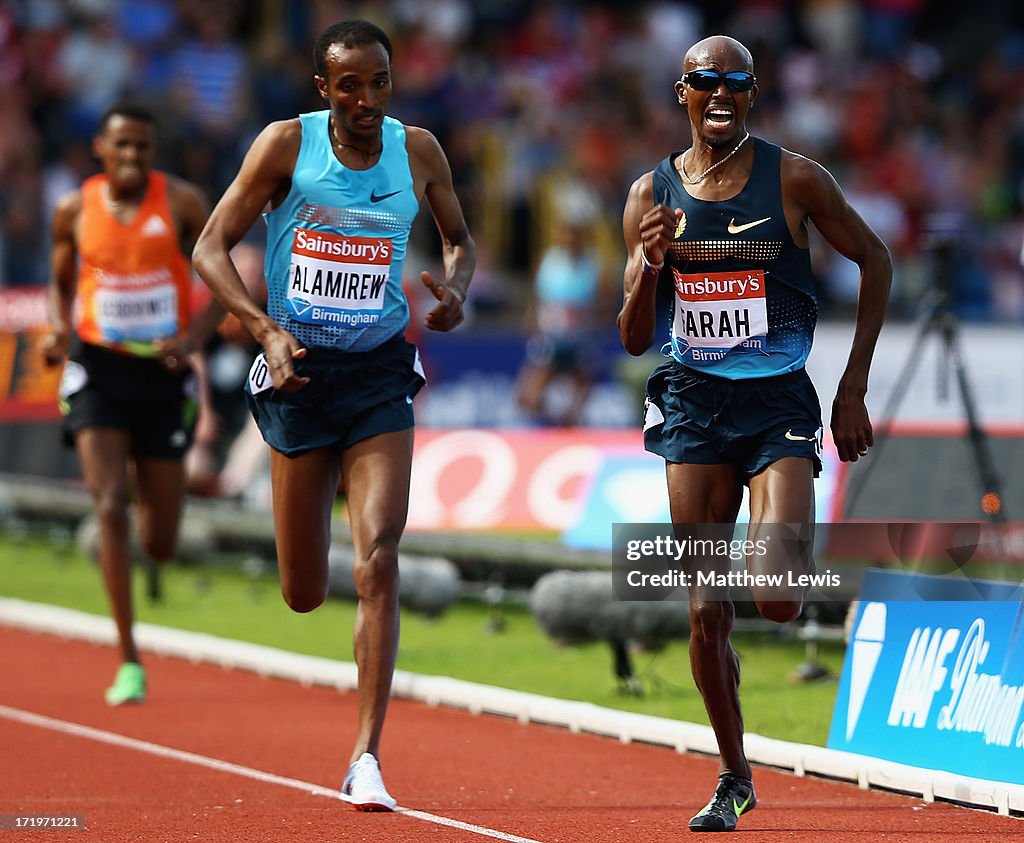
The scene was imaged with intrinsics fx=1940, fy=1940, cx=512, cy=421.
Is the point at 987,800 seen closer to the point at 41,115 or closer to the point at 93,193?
the point at 93,193

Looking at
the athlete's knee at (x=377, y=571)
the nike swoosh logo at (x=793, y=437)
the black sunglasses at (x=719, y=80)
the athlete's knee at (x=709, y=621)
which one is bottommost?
the athlete's knee at (x=709, y=621)

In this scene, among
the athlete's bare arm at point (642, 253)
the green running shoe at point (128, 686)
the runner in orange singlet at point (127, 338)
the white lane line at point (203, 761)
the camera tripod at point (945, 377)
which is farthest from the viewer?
the camera tripod at point (945, 377)

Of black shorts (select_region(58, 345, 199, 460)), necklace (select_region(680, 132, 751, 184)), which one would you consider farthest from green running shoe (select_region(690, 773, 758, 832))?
black shorts (select_region(58, 345, 199, 460))

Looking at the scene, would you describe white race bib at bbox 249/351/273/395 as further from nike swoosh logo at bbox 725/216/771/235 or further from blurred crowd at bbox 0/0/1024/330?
blurred crowd at bbox 0/0/1024/330

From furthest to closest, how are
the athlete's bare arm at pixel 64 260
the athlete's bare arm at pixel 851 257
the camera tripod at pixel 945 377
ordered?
the camera tripod at pixel 945 377
the athlete's bare arm at pixel 64 260
the athlete's bare arm at pixel 851 257

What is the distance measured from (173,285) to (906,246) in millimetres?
15816

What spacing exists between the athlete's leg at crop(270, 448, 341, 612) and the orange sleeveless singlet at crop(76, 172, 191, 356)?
2.76 m

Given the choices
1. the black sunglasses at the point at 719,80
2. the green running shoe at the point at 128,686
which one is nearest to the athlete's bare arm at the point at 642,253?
the black sunglasses at the point at 719,80

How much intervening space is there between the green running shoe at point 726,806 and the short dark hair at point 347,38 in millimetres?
2730

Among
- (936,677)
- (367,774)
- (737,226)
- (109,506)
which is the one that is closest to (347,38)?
(737,226)

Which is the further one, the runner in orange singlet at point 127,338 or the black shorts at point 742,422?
the runner in orange singlet at point 127,338

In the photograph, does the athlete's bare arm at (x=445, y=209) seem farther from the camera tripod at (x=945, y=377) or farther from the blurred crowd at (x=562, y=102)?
the blurred crowd at (x=562, y=102)

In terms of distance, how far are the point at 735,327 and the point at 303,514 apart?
5.53 ft

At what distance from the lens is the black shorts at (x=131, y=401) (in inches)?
368
